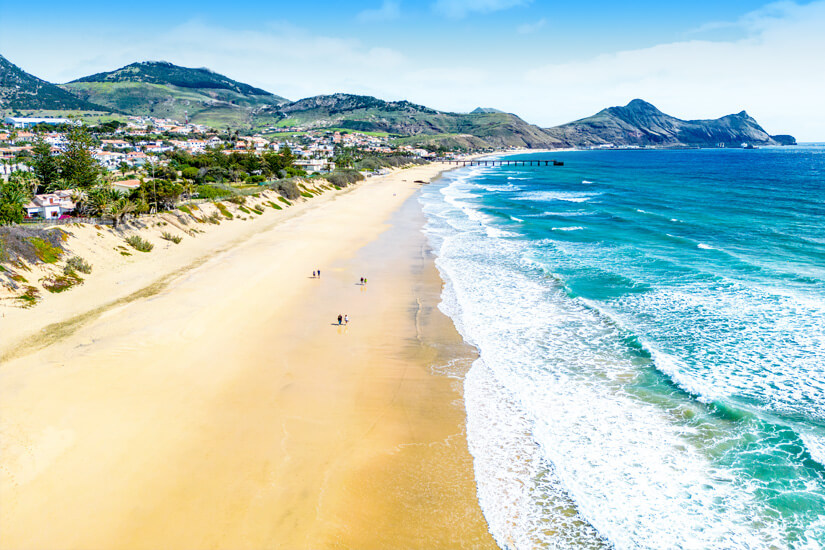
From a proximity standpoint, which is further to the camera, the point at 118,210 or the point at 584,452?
the point at 118,210

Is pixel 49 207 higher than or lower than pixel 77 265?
higher

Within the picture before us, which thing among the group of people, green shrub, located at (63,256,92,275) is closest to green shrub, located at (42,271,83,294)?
green shrub, located at (63,256,92,275)

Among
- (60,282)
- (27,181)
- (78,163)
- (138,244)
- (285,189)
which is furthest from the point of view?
(285,189)

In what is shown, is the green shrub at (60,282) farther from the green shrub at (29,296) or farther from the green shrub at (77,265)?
the green shrub at (29,296)

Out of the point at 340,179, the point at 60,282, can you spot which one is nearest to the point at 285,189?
the point at 340,179

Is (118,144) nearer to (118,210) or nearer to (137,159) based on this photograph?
(137,159)

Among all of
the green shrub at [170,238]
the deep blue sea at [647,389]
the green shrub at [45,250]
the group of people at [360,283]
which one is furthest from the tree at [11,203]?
the deep blue sea at [647,389]
